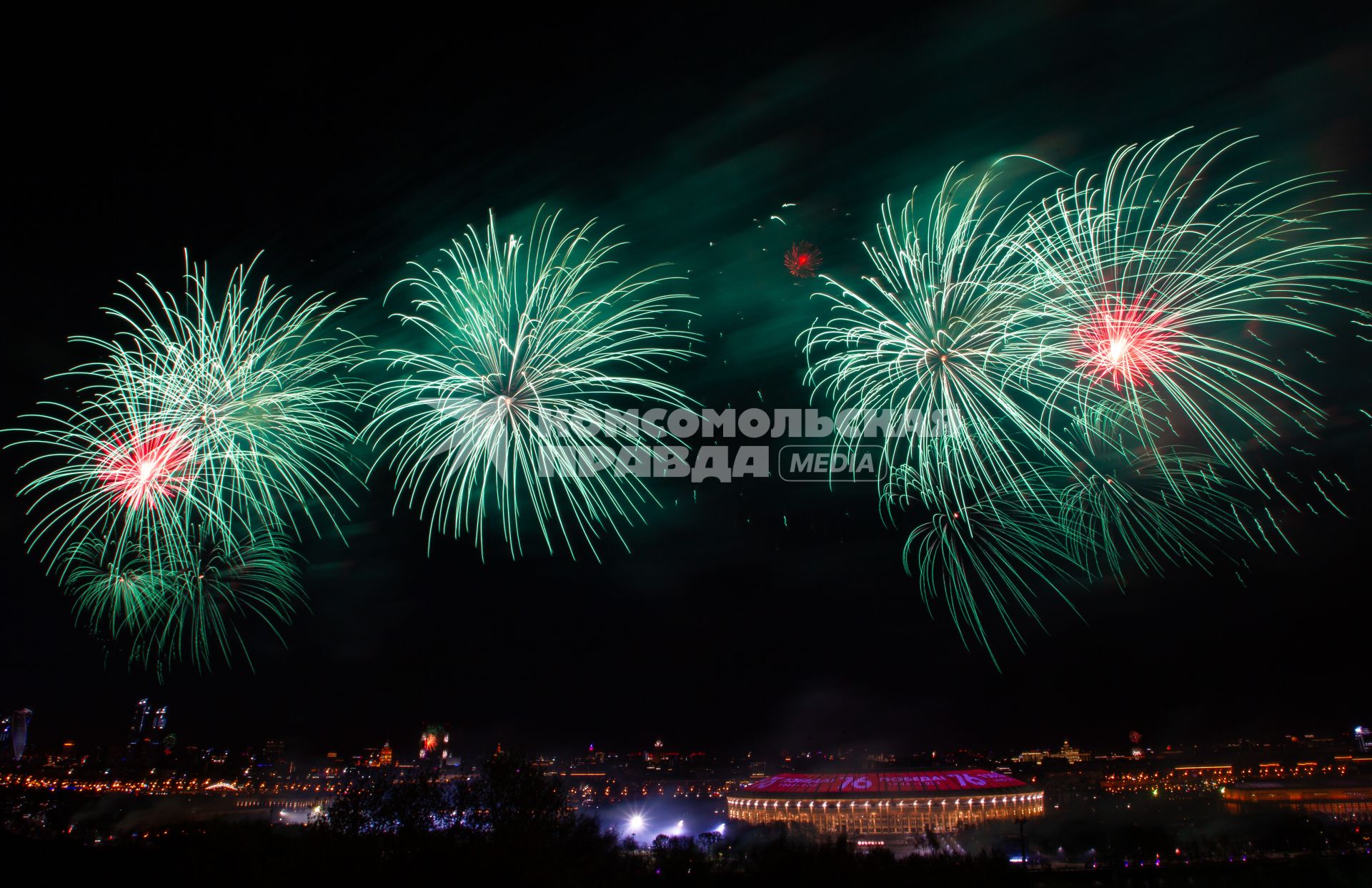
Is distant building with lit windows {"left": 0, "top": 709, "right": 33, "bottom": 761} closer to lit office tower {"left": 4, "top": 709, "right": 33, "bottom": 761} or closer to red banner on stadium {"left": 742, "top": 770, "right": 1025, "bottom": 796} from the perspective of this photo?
lit office tower {"left": 4, "top": 709, "right": 33, "bottom": 761}

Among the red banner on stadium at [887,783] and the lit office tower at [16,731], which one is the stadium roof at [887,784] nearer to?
the red banner on stadium at [887,783]

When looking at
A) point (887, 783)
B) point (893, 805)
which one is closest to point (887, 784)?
point (887, 783)

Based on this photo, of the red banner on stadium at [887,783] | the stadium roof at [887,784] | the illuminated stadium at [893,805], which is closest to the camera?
the illuminated stadium at [893,805]

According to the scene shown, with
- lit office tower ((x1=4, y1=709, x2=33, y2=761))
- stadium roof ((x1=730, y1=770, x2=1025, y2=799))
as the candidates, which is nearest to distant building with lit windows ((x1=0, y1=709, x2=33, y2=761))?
lit office tower ((x1=4, y1=709, x2=33, y2=761))

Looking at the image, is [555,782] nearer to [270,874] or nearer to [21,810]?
[270,874]

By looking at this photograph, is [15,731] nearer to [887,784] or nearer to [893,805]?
[887,784]

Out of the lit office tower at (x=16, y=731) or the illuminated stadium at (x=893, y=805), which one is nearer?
the illuminated stadium at (x=893, y=805)

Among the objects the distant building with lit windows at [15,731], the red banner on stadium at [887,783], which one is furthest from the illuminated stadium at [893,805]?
the distant building with lit windows at [15,731]
